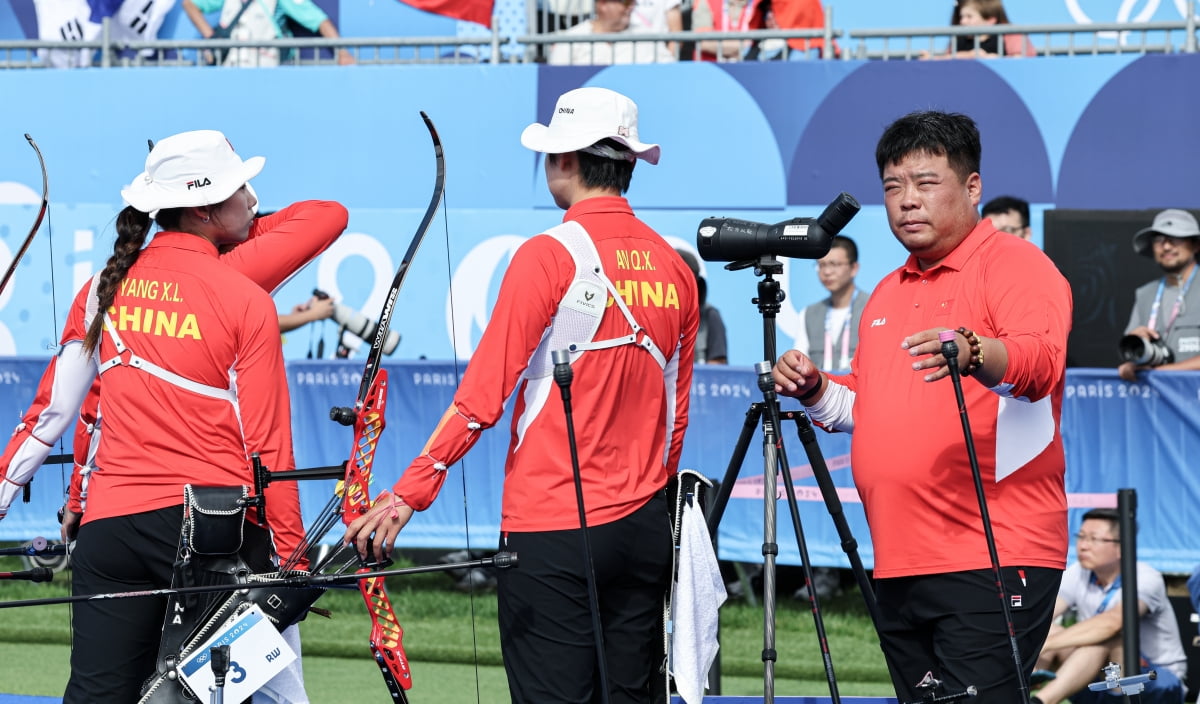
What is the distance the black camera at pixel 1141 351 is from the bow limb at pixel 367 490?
4.17 meters

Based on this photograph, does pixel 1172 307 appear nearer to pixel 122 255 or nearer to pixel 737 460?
pixel 737 460

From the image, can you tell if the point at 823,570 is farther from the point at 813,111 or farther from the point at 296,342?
the point at 296,342

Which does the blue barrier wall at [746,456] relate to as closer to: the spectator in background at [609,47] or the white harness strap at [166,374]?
the spectator in background at [609,47]

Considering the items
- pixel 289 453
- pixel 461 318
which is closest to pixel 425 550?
pixel 461 318

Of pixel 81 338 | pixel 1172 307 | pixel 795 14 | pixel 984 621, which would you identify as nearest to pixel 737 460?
pixel 984 621

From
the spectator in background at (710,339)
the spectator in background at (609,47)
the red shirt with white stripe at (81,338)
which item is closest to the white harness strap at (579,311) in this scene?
the red shirt with white stripe at (81,338)

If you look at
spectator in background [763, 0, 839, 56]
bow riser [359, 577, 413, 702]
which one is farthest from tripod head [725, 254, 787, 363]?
spectator in background [763, 0, 839, 56]

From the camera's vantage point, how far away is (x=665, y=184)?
9695mm

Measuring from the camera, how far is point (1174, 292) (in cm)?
820

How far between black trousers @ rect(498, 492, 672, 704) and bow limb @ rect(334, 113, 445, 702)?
1.09ft

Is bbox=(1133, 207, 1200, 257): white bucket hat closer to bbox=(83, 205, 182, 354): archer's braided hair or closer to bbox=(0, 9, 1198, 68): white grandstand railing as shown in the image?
bbox=(0, 9, 1198, 68): white grandstand railing

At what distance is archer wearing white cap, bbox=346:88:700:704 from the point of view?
12.2 feet

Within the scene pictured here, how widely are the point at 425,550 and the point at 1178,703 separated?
4407mm

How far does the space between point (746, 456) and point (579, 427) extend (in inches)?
165
